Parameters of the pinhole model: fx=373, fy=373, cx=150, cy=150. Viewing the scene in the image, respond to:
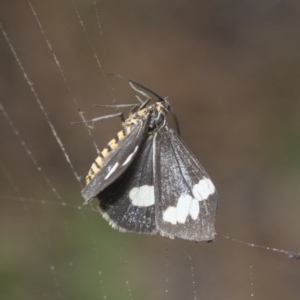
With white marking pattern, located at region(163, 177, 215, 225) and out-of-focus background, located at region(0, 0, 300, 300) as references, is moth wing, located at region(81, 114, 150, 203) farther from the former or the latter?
out-of-focus background, located at region(0, 0, 300, 300)

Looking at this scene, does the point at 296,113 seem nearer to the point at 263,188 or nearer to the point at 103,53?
the point at 263,188

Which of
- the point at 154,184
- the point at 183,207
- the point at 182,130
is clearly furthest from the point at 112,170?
the point at 182,130

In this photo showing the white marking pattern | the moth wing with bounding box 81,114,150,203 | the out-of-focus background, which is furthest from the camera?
the out-of-focus background

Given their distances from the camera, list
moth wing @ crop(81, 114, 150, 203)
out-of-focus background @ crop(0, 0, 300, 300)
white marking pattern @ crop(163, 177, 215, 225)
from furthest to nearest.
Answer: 1. out-of-focus background @ crop(0, 0, 300, 300)
2. white marking pattern @ crop(163, 177, 215, 225)
3. moth wing @ crop(81, 114, 150, 203)

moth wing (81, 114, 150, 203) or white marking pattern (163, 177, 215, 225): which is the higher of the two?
moth wing (81, 114, 150, 203)

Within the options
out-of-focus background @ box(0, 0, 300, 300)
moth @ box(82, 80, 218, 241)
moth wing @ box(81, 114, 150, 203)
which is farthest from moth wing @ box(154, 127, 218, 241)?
out-of-focus background @ box(0, 0, 300, 300)

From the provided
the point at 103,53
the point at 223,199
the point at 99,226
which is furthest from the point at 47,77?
the point at 223,199

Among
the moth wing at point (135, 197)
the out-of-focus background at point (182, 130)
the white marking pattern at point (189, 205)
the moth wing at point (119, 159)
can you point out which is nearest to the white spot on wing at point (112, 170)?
the moth wing at point (119, 159)

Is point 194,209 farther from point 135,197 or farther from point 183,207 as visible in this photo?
point 135,197
